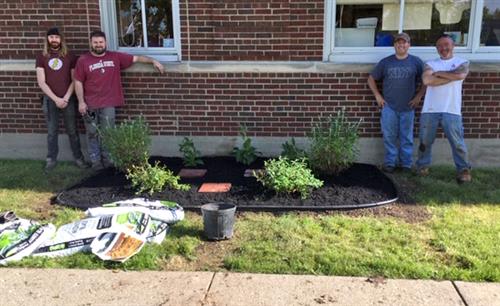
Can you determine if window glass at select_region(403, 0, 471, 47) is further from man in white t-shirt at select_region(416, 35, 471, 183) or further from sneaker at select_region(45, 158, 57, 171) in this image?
sneaker at select_region(45, 158, 57, 171)

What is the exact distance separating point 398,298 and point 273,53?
3.83m

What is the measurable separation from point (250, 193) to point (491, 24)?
3798mm

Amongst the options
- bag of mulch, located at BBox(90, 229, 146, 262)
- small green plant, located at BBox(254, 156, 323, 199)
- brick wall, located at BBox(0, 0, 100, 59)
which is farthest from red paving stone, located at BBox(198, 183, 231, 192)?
brick wall, located at BBox(0, 0, 100, 59)

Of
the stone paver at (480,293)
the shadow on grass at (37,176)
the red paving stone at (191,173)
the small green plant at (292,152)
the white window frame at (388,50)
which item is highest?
the white window frame at (388,50)

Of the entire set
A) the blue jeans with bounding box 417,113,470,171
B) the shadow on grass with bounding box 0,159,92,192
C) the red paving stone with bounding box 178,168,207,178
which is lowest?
the shadow on grass with bounding box 0,159,92,192

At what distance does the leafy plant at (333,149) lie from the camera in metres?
5.74

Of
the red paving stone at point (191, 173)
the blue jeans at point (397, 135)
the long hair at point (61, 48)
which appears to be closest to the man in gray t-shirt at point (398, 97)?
the blue jeans at point (397, 135)

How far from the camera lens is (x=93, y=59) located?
6.30 meters

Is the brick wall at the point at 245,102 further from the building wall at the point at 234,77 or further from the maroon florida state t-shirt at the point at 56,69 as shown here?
the maroon florida state t-shirt at the point at 56,69

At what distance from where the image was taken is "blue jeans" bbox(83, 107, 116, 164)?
6480 mm

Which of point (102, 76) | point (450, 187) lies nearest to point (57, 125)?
point (102, 76)

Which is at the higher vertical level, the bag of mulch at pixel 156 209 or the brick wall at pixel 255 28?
the brick wall at pixel 255 28

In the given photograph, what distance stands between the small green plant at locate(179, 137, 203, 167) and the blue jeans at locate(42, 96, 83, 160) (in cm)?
145

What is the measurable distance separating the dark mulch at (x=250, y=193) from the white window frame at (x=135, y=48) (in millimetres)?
1705
